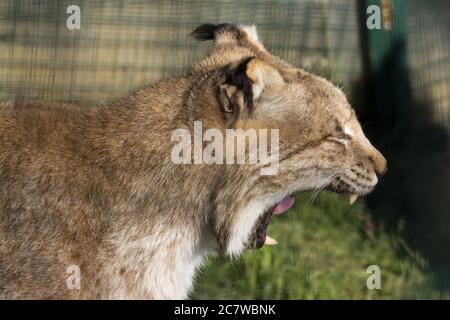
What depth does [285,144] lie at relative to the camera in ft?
14.0

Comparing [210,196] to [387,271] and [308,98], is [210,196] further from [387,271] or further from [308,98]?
[387,271]

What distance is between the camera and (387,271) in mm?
6793

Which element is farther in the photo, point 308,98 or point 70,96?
point 70,96

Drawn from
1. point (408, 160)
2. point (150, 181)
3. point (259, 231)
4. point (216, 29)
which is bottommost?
point (259, 231)

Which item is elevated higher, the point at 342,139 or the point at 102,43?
the point at 102,43

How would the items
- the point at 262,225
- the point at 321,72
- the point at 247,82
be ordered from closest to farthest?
the point at 247,82
the point at 262,225
the point at 321,72

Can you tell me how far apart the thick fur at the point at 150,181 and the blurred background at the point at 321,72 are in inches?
84.8

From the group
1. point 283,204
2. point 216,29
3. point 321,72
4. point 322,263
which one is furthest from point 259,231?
point 321,72

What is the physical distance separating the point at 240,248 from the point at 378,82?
11.0 feet

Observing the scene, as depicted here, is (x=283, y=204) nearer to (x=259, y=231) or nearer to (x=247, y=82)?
(x=259, y=231)

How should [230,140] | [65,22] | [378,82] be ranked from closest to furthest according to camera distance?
[230,140] → [65,22] → [378,82]

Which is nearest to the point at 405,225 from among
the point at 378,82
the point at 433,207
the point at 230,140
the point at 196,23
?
the point at 433,207

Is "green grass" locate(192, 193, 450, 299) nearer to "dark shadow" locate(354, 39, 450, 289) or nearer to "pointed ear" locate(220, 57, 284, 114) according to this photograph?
"dark shadow" locate(354, 39, 450, 289)

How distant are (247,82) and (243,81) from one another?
0.03m
